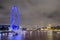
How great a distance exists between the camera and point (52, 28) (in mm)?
97625

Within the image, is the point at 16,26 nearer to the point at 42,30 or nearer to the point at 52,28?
the point at 52,28

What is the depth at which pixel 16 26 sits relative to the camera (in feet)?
178

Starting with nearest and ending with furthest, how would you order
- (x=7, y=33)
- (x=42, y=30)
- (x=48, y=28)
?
(x=7, y=33), (x=48, y=28), (x=42, y=30)

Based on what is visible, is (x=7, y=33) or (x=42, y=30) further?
(x=42, y=30)

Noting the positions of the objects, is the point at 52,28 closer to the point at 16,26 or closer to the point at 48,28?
the point at 48,28

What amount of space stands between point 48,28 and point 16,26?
1725 inches

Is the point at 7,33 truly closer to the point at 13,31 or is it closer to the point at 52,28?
the point at 13,31

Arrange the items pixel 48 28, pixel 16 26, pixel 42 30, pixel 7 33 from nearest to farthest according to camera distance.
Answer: pixel 7 33, pixel 16 26, pixel 48 28, pixel 42 30

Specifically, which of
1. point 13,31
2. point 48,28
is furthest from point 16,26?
point 48,28

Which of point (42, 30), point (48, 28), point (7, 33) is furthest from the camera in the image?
point (42, 30)

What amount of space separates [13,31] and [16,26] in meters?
5.53

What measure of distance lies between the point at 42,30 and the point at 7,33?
61678mm

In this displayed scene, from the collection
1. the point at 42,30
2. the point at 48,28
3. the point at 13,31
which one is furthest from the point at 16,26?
the point at 42,30

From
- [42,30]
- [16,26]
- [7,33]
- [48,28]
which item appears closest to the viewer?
[7,33]
